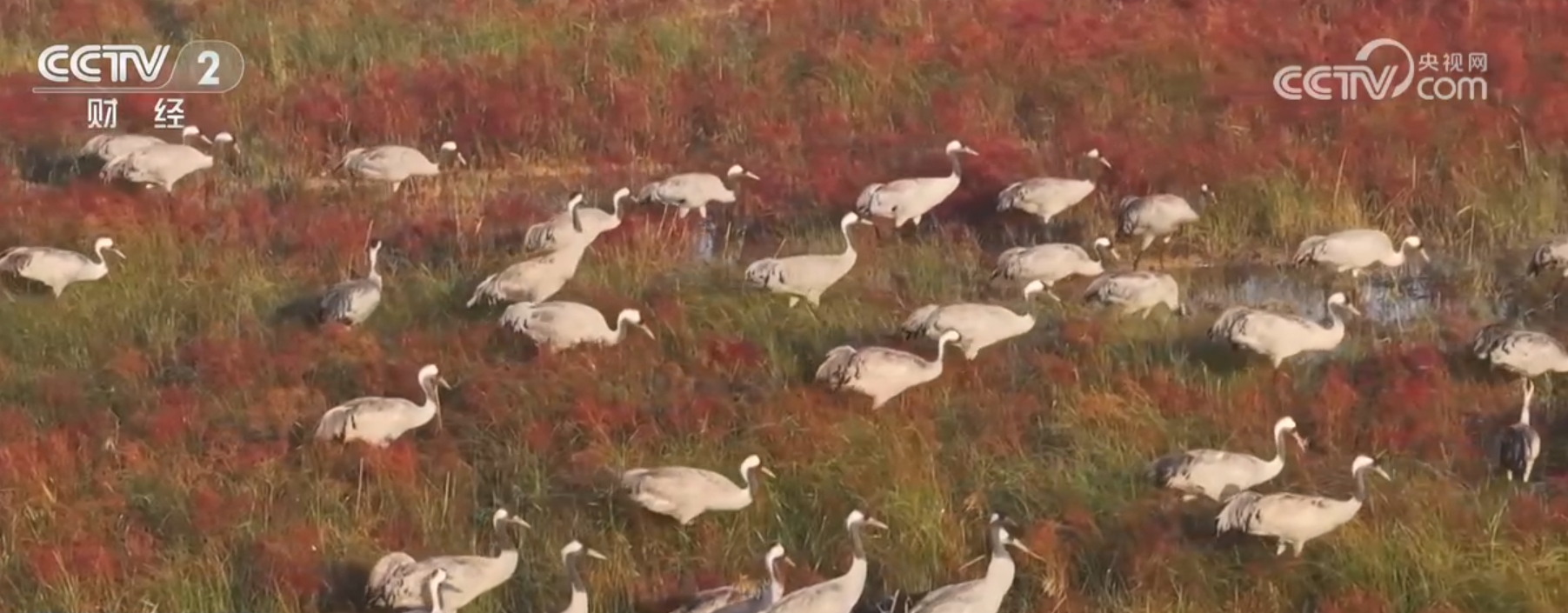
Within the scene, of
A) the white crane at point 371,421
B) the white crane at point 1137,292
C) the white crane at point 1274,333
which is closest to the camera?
the white crane at point 371,421

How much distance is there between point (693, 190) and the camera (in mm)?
5996

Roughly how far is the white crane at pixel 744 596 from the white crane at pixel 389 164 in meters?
1.89

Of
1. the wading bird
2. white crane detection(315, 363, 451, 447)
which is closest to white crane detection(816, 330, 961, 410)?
white crane detection(315, 363, 451, 447)

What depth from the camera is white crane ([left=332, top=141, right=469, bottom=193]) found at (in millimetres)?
6082

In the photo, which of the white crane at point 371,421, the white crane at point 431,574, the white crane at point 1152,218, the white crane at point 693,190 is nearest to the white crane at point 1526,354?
the white crane at point 1152,218

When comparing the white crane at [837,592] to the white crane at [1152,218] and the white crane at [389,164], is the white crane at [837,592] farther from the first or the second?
the white crane at [389,164]

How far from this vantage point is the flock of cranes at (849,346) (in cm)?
485

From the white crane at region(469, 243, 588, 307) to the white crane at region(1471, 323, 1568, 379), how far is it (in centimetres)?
258

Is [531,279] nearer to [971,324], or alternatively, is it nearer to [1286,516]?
[971,324]

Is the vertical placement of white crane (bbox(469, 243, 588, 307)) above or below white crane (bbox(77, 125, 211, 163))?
below

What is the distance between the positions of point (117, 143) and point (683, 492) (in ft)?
7.58

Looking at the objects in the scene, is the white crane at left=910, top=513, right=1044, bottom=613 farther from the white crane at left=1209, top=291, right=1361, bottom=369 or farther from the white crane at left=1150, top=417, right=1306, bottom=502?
the white crane at left=1209, top=291, right=1361, bottom=369

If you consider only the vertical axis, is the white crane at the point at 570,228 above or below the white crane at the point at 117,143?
below

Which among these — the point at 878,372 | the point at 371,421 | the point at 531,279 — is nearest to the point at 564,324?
the point at 531,279
